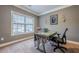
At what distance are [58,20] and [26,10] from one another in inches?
33.8

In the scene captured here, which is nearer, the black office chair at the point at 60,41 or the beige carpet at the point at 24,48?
the beige carpet at the point at 24,48

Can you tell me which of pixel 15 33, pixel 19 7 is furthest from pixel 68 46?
pixel 19 7

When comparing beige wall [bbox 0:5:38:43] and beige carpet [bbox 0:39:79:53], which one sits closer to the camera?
beige carpet [bbox 0:39:79:53]

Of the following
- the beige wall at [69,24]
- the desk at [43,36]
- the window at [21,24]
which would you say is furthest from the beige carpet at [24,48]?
the beige wall at [69,24]

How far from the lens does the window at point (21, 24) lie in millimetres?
1961

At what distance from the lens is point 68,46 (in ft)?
7.05

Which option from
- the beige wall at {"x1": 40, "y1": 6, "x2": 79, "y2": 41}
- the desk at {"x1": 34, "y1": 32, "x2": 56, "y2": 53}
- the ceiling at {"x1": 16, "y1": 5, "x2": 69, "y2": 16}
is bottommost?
the desk at {"x1": 34, "y1": 32, "x2": 56, "y2": 53}

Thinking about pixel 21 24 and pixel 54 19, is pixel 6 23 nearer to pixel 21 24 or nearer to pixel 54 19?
pixel 21 24

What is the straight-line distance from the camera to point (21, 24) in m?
2.06

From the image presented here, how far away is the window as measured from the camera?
77.2 inches

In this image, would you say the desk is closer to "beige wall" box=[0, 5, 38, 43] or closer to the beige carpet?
the beige carpet

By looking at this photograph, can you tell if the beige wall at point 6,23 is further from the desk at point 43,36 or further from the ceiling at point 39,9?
the desk at point 43,36

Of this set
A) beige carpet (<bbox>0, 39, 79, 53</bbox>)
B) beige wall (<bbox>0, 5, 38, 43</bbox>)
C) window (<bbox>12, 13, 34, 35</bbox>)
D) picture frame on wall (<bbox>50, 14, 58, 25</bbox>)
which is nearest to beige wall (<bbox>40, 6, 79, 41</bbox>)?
picture frame on wall (<bbox>50, 14, 58, 25</bbox>)

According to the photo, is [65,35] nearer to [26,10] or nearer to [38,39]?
[38,39]
